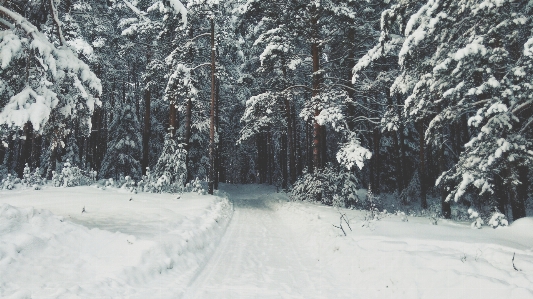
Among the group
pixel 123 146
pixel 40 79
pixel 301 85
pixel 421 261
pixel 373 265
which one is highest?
pixel 301 85

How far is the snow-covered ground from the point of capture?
4.05 meters

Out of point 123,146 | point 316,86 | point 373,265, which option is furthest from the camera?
point 123,146

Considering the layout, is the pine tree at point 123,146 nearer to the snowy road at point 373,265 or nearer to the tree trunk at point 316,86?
the tree trunk at point 316,86

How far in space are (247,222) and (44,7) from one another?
8.83 metres

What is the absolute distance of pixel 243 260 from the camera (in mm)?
6410

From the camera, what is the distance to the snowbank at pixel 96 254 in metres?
3.94

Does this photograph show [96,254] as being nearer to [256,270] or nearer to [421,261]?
[256,270]

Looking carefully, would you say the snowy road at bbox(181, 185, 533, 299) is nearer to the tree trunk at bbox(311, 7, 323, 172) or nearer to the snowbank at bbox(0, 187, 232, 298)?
the snowbank at bbox(0, 187, 232, 298)

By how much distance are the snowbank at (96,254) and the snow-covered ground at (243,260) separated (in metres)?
0.02

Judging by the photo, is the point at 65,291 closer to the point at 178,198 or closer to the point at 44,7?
the point at 44,7

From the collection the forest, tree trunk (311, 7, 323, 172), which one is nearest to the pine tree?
the forest

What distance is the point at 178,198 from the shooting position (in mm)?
13352

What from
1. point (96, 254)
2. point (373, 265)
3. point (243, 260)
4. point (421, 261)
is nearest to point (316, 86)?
point (243, 260)

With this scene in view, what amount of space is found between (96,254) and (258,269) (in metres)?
2.88
